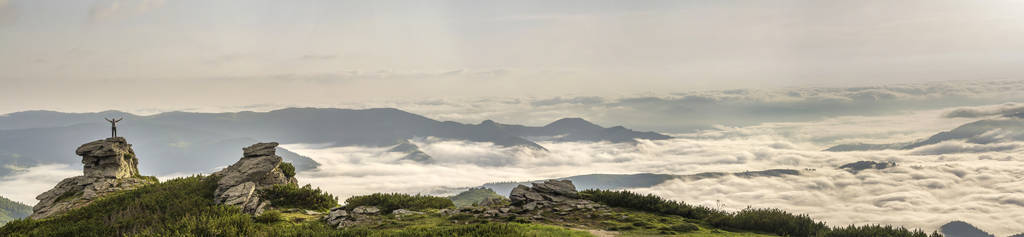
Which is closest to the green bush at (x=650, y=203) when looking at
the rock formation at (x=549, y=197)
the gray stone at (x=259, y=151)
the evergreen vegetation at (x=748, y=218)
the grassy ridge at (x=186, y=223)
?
the evergreen vegetation at (x=748, y=218)

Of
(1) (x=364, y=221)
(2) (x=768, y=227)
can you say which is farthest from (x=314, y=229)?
(2) (x=768, y=227)

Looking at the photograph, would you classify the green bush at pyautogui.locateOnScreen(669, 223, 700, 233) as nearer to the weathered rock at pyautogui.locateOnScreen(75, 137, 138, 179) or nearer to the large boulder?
the large boulder

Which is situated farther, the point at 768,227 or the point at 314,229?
the point at 768,227

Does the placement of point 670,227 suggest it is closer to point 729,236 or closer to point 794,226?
point 729,236

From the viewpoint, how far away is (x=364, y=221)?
88.5ft

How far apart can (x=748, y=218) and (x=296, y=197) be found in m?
27.2

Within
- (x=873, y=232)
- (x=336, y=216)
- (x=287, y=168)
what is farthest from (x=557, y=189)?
Result: (x=287, y=168)

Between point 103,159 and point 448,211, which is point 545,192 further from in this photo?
point 103,159

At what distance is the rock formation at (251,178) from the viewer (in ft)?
101

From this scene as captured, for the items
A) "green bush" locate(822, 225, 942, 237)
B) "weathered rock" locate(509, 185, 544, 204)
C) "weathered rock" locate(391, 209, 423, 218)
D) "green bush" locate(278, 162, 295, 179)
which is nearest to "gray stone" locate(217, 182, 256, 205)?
"green bush" locate(278, 162, 295, 179)

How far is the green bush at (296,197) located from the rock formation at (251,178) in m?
0.85

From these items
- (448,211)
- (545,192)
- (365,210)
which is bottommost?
(448,211)

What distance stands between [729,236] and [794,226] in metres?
4.28

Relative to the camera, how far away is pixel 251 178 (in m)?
35.0
